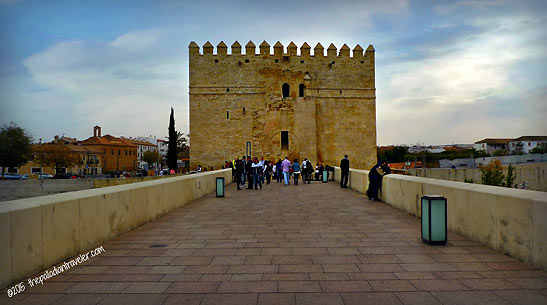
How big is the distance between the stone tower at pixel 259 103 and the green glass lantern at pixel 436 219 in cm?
2480

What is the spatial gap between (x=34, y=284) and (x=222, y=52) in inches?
1101

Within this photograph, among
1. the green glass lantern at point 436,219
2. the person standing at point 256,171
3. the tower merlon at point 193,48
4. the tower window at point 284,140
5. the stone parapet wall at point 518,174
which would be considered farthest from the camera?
the tower window at point 284,140

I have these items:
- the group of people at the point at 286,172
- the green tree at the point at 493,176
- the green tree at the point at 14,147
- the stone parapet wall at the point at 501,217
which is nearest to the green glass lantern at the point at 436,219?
the stone parapet wall at the point at 501,217

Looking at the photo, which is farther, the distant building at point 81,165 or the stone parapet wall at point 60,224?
the distant building at point 81,165

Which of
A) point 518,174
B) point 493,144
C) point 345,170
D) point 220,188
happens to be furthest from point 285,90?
point 493,144

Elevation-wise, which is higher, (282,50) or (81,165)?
(282,50)

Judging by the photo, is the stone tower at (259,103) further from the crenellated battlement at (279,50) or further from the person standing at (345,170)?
the person standing at (345,170)

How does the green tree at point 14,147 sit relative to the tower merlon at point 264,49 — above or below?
below

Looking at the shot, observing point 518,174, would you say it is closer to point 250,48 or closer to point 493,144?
point 250,48

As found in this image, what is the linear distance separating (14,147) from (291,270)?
37645mm

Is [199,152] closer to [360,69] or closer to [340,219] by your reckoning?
[360,69]

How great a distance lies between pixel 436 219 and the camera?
4.97m

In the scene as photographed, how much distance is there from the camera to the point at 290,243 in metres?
5.24

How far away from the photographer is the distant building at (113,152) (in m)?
64.4
